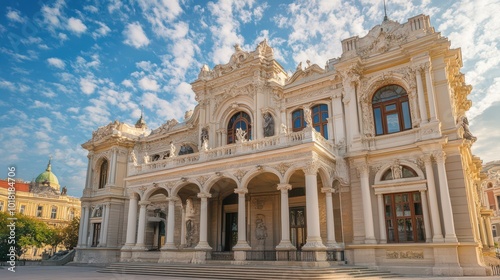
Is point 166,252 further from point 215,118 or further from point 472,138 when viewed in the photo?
point 472,138

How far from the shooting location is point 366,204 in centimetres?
1764

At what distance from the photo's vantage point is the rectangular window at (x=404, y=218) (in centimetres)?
1661

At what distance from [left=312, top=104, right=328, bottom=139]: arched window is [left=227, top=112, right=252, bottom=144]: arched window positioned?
4174 mm

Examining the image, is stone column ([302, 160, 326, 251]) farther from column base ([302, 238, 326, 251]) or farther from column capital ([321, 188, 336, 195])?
column capital ([321, 188, 336, 195])

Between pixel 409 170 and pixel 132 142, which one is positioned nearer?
pixel 409 170

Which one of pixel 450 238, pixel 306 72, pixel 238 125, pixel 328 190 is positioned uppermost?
pixel 306 72

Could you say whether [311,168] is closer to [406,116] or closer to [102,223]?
[406,116]

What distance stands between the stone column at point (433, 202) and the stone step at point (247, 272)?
97.3 inches

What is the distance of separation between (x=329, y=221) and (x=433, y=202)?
453 centimetres

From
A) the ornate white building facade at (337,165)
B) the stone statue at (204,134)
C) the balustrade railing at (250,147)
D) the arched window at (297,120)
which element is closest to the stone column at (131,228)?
the ornate white building facade at (337,165)

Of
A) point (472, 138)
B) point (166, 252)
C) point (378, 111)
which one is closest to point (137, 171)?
point (166, 252)

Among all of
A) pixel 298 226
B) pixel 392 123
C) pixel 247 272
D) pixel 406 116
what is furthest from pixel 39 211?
pixel 406 116

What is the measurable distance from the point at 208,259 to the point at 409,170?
10576mm

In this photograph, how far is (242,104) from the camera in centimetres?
2355
